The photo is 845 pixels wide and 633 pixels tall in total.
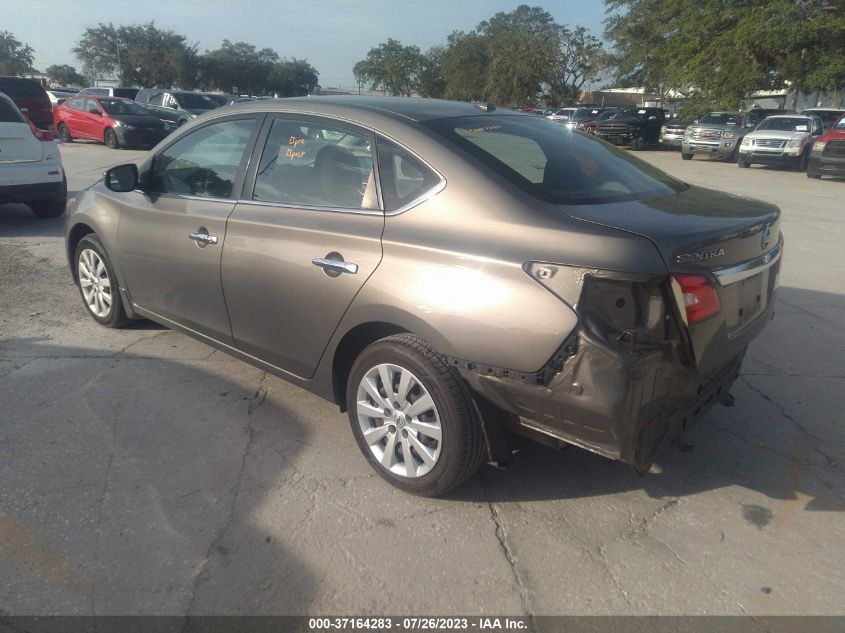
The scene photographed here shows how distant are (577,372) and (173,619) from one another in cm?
169

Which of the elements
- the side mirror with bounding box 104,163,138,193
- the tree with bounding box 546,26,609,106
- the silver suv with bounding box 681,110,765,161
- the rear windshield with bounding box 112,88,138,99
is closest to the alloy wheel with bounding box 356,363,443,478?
the side mirror with bounding box 104,163,138,193

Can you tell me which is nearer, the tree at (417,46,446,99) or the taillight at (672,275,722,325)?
the taillight at (672,275,722,325)

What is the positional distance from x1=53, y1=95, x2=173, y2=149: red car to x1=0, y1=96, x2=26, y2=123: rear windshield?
12.1 m

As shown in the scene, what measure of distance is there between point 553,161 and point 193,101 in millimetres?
23505

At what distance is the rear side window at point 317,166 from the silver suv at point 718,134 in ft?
75.2

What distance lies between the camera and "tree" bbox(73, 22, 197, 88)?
6262cm

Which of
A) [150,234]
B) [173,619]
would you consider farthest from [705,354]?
[150,234]

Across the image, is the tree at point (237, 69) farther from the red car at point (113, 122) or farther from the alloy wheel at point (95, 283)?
the alloy wheel at point (95, 283)

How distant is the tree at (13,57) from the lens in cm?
6638

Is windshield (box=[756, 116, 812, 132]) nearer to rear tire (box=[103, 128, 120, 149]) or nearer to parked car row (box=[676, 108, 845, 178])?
parked car row (box=[676, 108, 845, 178])

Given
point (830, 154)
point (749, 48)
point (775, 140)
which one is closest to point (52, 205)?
point (830, 154)

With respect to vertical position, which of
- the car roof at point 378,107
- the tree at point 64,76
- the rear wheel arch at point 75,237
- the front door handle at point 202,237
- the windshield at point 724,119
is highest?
the car roof at point 378,107

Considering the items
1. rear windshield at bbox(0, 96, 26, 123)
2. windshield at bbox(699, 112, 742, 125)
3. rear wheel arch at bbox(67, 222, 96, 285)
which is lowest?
windshield at bbox(699, 112, 742, 125)

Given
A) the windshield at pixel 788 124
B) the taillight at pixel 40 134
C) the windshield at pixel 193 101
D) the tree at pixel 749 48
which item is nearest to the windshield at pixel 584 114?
the tree at pixel 749 48
